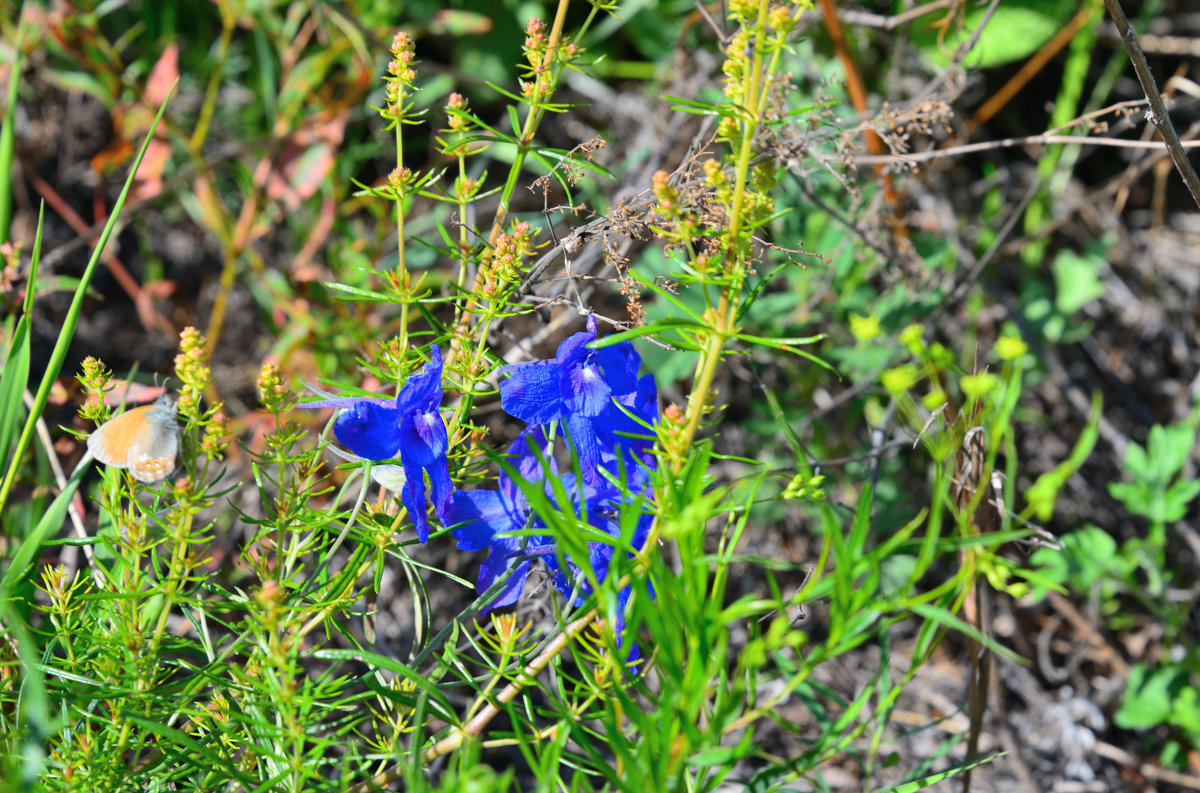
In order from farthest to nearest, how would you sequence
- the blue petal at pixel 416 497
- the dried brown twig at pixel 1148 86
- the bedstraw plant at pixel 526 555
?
the dried brown twig at pixel 1148 86 < the blue petal at pixel 416 497 < the bedstraw plant at pixel 526 555

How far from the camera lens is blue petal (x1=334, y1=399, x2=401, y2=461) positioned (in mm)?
855

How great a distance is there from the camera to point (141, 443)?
89 centimetres

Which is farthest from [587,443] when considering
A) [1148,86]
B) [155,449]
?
[1148,86]

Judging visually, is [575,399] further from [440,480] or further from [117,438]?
[117,438]

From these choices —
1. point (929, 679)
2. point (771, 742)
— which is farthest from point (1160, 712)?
point (771, 742)

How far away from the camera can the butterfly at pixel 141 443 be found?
876mm

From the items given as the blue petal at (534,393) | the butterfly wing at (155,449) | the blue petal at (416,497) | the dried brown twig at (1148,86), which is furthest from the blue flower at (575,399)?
the dried brown twig at (1148,86)

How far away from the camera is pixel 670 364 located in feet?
6.38

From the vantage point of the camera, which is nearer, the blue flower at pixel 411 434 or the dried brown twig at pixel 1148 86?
the blue flower at pixel 411 434

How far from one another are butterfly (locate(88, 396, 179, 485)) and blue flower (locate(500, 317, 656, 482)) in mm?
334

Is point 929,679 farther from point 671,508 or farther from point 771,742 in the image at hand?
point 671,508

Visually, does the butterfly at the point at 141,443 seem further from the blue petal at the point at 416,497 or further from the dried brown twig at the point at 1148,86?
the dried brown twig at the point at 1148,86

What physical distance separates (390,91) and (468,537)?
1.59 ft

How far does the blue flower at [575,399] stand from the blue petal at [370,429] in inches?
4.3
